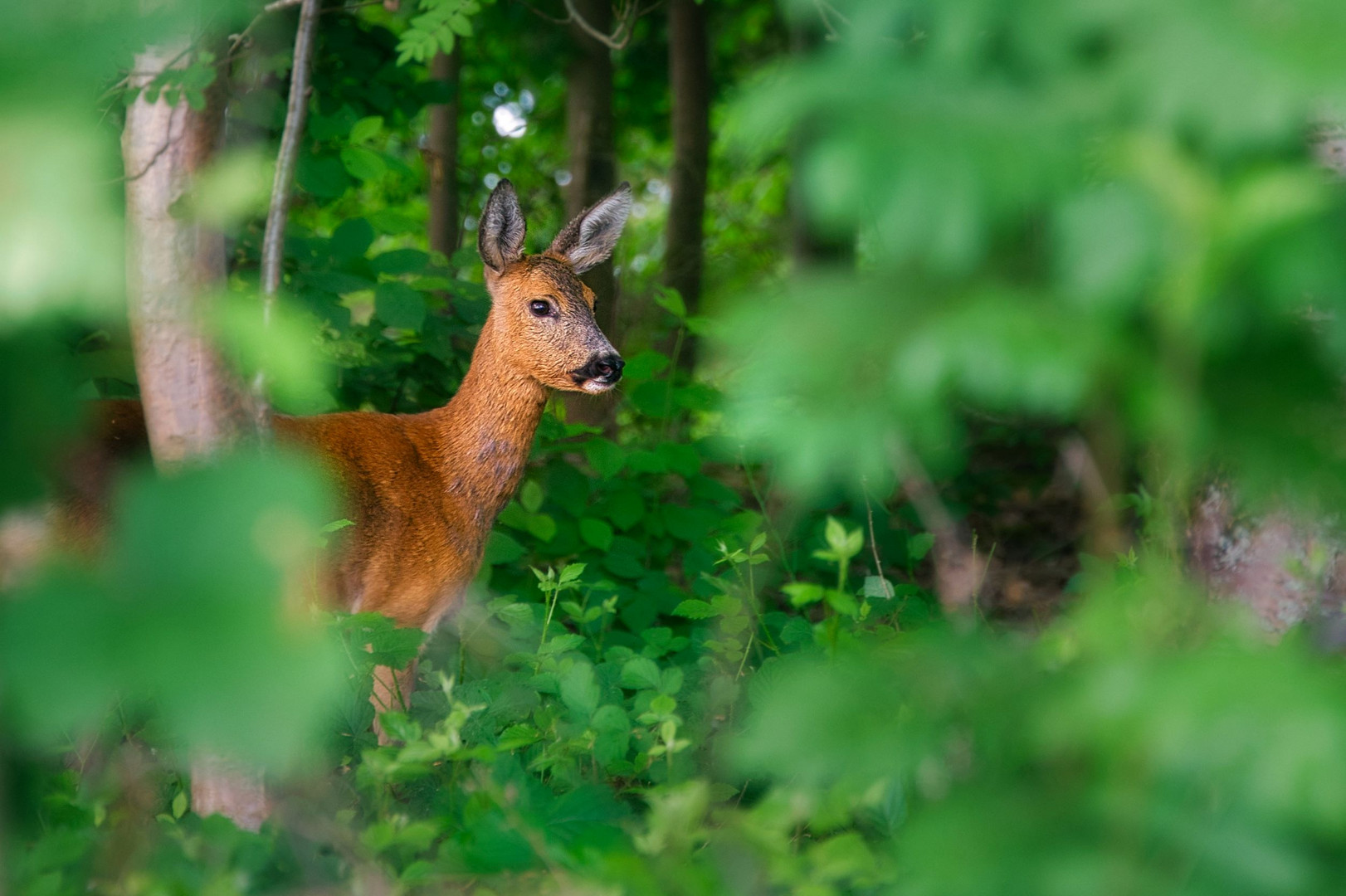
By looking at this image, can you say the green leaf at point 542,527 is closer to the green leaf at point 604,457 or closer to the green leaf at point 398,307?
the green leaf at point 604,457

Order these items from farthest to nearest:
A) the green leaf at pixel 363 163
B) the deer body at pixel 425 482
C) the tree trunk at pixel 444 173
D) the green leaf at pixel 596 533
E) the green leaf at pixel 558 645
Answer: the tree trunk at pixel 444 173, the green leaf at pixel 596 533, the green leaf at pixel 363 163, the deer body at pixel 425 482, the green leaf at pixel 558 645

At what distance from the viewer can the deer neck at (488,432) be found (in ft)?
14.1

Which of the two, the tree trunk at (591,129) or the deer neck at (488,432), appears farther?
the tree trunk at (591,129)

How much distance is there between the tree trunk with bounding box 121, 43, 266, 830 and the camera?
2.39m

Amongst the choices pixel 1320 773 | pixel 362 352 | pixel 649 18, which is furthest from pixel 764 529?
pixel 649 18

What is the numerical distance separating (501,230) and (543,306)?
388mm

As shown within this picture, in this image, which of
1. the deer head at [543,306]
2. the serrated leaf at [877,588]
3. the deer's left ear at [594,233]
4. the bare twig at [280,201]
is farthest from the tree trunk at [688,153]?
the bare twig at [280,201]

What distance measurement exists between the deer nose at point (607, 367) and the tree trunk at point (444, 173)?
10.9ft

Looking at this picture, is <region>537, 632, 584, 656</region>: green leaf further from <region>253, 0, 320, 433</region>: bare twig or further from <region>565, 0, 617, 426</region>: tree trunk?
<region>565, 0, 617, 426</region>: tree trunk

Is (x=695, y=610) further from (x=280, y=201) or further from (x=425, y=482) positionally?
(x=280, y=201)

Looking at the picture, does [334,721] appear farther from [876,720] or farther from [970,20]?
[970,20]

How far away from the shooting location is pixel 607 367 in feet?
14.6

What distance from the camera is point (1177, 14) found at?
1.29 metres

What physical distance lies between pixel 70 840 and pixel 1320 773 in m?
2.00
